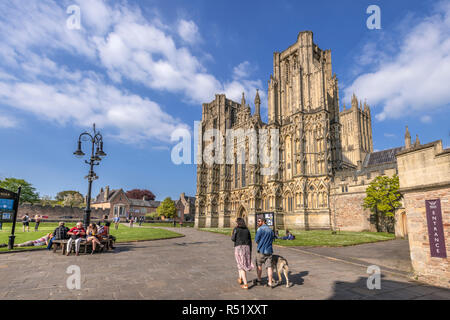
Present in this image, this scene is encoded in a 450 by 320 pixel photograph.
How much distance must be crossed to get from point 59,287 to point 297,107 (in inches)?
1371

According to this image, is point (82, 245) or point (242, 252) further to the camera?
point (82, 245)

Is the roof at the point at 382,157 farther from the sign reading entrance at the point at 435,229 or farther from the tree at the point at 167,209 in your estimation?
the tree at the point at 167,209

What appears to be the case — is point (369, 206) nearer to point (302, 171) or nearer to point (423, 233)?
point (302, 171)

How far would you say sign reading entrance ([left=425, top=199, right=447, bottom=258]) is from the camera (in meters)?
7.53

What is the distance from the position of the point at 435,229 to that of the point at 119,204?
7220 cm

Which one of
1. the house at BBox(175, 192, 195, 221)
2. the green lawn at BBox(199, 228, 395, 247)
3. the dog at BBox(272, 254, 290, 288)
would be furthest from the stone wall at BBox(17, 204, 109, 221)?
the dog at BBox(272, 254, 290, 288)

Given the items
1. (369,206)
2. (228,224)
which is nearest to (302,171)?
(369,206)

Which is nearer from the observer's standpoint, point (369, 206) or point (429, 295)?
point (429, 295)

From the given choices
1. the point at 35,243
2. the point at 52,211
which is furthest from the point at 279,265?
the point at 52,211

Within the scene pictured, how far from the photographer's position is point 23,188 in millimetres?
62250

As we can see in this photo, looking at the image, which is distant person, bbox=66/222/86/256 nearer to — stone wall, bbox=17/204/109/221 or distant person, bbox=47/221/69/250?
distant person, bbox=47/221/69/250

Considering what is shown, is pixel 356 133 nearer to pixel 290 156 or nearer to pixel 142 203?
pixel 290 156

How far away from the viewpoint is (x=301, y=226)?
3216 centimetres

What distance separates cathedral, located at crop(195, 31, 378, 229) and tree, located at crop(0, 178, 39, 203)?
4584cm
